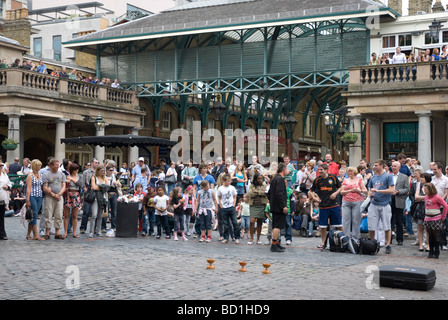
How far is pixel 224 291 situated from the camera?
8.53 meters

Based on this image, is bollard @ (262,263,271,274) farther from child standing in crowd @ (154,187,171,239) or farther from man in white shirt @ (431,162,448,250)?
child standing in crowd @ (154,187,171,239)

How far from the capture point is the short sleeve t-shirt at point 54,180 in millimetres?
14508

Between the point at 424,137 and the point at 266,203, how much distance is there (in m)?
11.4

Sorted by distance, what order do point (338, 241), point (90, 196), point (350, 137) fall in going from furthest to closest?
point (350, 137)
point (90, 196)
point (338, 241)

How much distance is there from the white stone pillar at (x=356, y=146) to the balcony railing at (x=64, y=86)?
1420 centimetres

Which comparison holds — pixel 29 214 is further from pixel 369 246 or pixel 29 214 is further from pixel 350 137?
pixel 350 137

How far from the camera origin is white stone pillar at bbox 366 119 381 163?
2655 centimetres

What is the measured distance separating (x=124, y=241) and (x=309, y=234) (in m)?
5.30

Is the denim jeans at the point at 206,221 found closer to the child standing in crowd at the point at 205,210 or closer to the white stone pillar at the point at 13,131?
the child standing in crowd at the point at 205,210

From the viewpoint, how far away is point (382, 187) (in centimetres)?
1377

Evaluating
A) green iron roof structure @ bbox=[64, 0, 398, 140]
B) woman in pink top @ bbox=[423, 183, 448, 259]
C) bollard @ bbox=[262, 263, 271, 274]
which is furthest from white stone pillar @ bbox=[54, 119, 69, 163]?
bollard @ bbox=[262, 263, 271, 274]

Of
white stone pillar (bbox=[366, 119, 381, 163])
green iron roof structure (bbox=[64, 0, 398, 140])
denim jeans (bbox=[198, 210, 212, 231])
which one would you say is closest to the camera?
denim jeans (bbox=[198, 210, 212, 231])

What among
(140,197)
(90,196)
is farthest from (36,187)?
(140,197)

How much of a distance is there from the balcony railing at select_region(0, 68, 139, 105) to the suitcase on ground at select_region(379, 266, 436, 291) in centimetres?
2319
